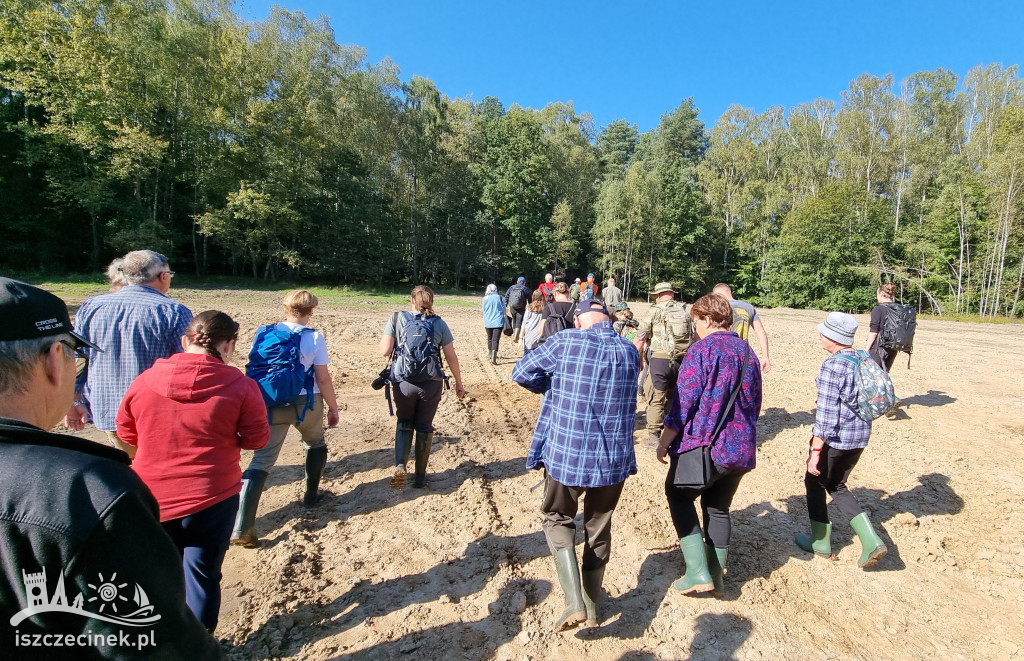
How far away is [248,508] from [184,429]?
166 cm

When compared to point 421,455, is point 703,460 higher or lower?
higher

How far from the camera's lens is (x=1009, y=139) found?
27.2 meters

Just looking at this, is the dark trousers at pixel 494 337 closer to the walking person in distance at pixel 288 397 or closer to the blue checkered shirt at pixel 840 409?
the walking person in distance at pixel 288 397

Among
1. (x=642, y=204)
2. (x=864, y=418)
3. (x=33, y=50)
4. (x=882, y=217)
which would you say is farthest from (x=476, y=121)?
(x=864, y=418)

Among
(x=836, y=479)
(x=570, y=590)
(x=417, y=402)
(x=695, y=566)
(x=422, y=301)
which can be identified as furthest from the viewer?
(x=417, y=402)

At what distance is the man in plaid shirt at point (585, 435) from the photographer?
2.84m

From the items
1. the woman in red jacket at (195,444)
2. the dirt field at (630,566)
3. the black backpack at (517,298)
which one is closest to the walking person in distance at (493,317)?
the black backpack at (517,298)

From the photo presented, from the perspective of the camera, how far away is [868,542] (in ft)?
11.7

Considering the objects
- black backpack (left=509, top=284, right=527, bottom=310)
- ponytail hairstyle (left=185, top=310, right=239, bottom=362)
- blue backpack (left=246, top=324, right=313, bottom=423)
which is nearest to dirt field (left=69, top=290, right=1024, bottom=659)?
blue backpack (left=246, top=324, right=313, bottom=423)

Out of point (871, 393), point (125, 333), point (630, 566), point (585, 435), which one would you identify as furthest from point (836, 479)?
point (125, 333)

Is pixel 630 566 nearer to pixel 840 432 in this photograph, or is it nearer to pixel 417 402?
pixel 840 432

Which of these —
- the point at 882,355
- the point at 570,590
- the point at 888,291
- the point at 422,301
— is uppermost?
the point at 888,291

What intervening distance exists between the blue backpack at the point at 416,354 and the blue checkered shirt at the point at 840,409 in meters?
3.13

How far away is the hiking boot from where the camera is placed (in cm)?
387
